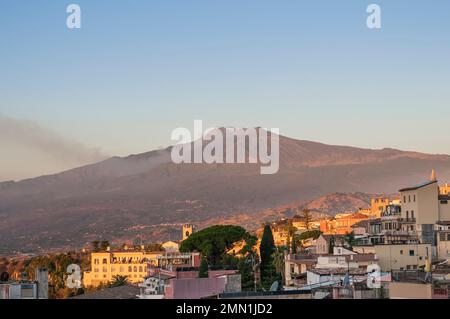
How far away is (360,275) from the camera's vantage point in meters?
28.3

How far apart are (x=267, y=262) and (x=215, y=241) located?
7156mm

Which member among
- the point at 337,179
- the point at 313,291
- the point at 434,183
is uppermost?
the point at 337,179

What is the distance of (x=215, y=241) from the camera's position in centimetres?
4706

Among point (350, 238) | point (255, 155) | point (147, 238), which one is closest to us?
point (350, 238)

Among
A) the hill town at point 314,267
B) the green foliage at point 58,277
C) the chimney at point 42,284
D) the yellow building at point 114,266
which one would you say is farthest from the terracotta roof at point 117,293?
the yellow building at point 114,266

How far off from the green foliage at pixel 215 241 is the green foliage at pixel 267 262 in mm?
3883

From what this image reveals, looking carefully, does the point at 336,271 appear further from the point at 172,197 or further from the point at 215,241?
the point at 172,197

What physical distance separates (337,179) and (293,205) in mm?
24201

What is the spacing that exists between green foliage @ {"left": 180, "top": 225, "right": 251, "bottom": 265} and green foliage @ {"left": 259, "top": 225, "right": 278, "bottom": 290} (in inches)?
153

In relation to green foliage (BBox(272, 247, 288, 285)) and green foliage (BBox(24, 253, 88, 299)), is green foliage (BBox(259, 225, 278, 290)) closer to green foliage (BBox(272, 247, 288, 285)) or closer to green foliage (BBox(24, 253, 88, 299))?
green foliage (BBox(272, 247, 288, 285))

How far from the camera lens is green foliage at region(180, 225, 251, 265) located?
46281 millimetres

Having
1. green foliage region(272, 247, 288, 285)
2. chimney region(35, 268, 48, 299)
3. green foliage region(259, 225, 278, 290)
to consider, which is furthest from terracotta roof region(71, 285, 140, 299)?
green foliage region(272, 247, 288, 285)
